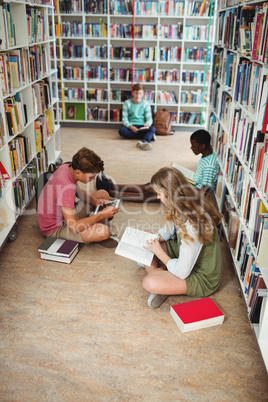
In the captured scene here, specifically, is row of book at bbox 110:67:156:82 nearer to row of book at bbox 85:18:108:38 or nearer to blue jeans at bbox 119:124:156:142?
row of book at bbox 85:18:108:38

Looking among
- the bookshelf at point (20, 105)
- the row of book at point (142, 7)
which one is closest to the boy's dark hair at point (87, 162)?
the bookshelf at point (20, 105)

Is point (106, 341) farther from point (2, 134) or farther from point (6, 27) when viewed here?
point (6, 27)

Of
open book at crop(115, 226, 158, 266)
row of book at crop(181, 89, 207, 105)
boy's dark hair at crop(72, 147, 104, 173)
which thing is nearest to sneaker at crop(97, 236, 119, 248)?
open book at crop(115, 226, 158, 266)

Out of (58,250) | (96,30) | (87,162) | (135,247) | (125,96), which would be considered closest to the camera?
(135,247)

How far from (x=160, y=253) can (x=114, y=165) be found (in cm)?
266

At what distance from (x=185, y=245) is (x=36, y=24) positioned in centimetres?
286

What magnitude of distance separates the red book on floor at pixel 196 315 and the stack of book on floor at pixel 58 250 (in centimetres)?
92

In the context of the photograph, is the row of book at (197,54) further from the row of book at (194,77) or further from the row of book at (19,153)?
the row of book at (19,153)

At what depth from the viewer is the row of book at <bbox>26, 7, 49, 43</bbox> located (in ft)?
11.1

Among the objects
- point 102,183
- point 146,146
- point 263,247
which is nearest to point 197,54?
point 146,146

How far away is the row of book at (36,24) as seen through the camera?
3.38 meters

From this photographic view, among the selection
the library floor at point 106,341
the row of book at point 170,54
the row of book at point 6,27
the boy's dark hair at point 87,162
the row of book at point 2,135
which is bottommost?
the library floor at point 106,341

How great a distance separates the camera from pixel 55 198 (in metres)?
2.70

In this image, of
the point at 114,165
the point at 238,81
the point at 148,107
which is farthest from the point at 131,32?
the point at 238,81
